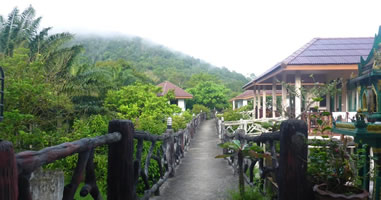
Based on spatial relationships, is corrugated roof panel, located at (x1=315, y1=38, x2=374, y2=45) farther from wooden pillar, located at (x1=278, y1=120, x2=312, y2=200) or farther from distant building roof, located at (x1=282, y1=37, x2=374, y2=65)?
wooden pillar, located at (x1=278, y1=120, x2=312, y2=200)

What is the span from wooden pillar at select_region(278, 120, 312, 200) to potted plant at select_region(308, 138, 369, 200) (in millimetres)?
108

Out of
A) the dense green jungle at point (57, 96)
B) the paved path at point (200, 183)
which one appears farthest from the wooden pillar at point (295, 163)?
the dense green jungle at point (57, 96)

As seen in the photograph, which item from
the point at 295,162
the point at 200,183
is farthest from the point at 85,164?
the point at 200,183

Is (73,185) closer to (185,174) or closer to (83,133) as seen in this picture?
(185,174)

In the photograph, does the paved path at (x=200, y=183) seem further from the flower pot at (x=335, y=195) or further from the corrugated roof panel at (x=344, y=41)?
the corrugated roof panel at (x=344, y=41)

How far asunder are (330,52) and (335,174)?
38.2 ft

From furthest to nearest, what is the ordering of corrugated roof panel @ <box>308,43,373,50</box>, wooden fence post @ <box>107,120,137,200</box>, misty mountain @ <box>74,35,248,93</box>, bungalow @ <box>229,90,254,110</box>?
misty mountain @ <box>74,35,248,93</box> < bungalow @ <box>229,90,254,110</box> < corrugated roof panel @ <box>308,43,373,50</box> < wooden fence post @ <box>107,120,137,200</box>

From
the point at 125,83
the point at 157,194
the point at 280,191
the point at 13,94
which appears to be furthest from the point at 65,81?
the point at 280,191

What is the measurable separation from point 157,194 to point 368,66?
7075mm

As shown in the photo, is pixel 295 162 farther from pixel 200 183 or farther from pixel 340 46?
pixel 340 46

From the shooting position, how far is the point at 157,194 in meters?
5.03

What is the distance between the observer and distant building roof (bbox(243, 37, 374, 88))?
38.5 ft

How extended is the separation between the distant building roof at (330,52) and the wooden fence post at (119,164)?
9.52 meters

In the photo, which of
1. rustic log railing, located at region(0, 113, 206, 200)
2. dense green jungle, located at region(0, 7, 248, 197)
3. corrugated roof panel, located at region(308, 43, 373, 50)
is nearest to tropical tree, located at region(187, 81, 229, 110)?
dense green jungle, located at region(0, 7, 248, 197)
